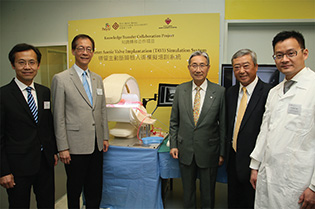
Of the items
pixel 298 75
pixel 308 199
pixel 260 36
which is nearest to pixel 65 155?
pixel 308 199

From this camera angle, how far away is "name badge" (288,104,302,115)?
1115 millimetres

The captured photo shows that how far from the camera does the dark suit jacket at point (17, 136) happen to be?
1331mm

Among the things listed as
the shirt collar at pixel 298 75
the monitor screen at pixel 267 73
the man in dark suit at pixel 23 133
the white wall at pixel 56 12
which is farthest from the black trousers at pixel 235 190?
the white wall at pixel 56 12

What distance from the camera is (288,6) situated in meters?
2.83

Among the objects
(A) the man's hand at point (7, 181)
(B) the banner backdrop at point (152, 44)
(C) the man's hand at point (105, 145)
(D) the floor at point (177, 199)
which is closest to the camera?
(A) the man's hand at point (7, 181)

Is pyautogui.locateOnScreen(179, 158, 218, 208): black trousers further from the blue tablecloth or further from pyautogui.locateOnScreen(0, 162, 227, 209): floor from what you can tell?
pyautogui.locateOnScreen(0, 162, 227, 209): floor

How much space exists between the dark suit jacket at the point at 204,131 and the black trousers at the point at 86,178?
0.83 metres

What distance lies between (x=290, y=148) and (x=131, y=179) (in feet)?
4.91

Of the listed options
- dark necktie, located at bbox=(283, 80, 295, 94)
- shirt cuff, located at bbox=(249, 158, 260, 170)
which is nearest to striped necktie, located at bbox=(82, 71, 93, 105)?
shirt cuff, located at bbox=(249, 158, 260, 170)

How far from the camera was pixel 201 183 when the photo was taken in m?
1.76

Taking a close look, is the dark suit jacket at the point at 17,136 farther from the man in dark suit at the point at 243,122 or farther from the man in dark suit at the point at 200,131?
the man in dark suit at the point at 243,122

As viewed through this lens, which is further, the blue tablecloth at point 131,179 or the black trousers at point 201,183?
the blue tablecloth at point 131,179

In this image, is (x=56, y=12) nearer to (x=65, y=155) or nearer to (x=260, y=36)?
(x=65, y=155)

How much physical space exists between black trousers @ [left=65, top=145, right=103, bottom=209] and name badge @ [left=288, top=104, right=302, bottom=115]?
1.59 metres
